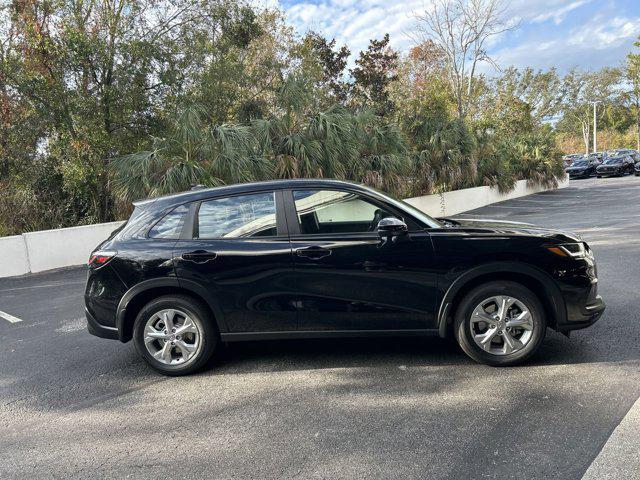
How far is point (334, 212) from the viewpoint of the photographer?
4422 millimetres

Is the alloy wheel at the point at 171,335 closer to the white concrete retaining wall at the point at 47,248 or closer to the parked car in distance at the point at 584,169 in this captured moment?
the white concrete retaining wall at the point at 47,248

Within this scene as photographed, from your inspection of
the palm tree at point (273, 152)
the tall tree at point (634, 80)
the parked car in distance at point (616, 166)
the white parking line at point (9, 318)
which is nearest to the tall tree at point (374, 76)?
the palm tree at point (273, 152)

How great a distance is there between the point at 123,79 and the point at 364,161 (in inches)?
262

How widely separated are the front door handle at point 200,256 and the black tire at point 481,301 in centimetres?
216

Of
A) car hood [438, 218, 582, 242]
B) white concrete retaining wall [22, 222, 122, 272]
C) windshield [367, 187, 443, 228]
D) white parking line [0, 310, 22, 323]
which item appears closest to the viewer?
car hood [438, 218, 582, 242]

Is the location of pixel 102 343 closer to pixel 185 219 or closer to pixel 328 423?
pixel 185 219

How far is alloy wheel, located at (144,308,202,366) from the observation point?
173 inches

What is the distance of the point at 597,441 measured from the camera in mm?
3043

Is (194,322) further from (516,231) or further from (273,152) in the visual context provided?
(273,152)

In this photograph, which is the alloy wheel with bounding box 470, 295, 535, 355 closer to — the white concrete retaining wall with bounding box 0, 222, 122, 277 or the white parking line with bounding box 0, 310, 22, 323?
the white parking line with bounding box 0, 310, 22, 323

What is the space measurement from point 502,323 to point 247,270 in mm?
2198

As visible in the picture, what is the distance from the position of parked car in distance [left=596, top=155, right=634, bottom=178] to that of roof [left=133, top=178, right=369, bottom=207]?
3791cm

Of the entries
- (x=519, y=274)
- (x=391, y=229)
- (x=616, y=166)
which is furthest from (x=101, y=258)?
(x=616, y=166)

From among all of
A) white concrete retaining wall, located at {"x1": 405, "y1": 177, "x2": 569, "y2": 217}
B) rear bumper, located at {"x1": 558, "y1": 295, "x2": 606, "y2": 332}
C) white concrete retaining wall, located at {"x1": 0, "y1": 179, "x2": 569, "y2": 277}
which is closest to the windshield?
rear bumper, located at {"x1": 558, "y1": 295, "x2": 606, "y2": 332}
